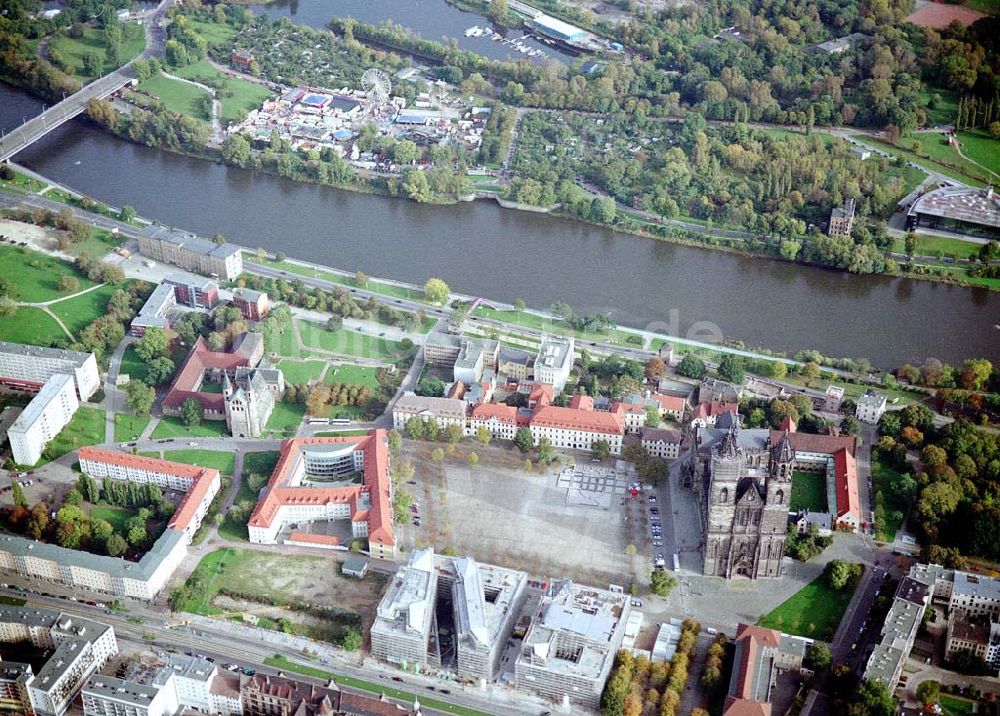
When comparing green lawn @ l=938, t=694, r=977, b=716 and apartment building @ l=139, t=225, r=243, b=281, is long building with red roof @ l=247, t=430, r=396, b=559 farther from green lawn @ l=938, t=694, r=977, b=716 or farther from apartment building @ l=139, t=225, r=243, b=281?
green lawn @ l=938, t=694, r=977, b=716

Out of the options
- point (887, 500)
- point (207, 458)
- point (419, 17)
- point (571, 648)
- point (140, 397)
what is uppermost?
point (419, 17)

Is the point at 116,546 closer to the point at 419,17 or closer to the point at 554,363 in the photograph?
the point at 554,363

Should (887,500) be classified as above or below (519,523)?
above

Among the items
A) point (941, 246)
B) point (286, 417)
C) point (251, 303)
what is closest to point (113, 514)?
point (286, 417)

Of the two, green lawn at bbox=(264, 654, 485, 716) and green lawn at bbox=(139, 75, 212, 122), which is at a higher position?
green lawn at bbox=(139, 75, 212, 122)

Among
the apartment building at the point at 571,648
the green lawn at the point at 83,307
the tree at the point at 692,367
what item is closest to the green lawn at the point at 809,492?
the tree at the point at 692,367

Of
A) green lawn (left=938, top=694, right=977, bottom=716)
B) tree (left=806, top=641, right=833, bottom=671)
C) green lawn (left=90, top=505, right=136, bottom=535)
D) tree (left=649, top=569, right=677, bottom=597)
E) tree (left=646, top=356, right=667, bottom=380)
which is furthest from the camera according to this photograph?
tree (left=646, top=356, right=667, bottom=380)

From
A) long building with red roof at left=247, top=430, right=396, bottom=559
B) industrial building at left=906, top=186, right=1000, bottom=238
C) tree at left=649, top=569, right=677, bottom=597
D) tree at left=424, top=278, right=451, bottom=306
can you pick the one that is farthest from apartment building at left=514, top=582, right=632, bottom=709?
industrial building at left=906, top=186, right=1000, bottom=238

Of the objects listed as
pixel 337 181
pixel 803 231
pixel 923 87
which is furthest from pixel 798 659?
pixel 923 87

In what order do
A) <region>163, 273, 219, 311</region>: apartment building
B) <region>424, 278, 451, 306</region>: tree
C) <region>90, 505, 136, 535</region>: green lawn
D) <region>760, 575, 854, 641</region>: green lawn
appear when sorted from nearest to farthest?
<region>760, 575, 854, 641</region>: green lawn < <region>90, 505, 136, 535</region>: green lawn < <region>163, 273, 219, 311</region>: apartment building < <region>424, 278, 451, 306</region>: tree
